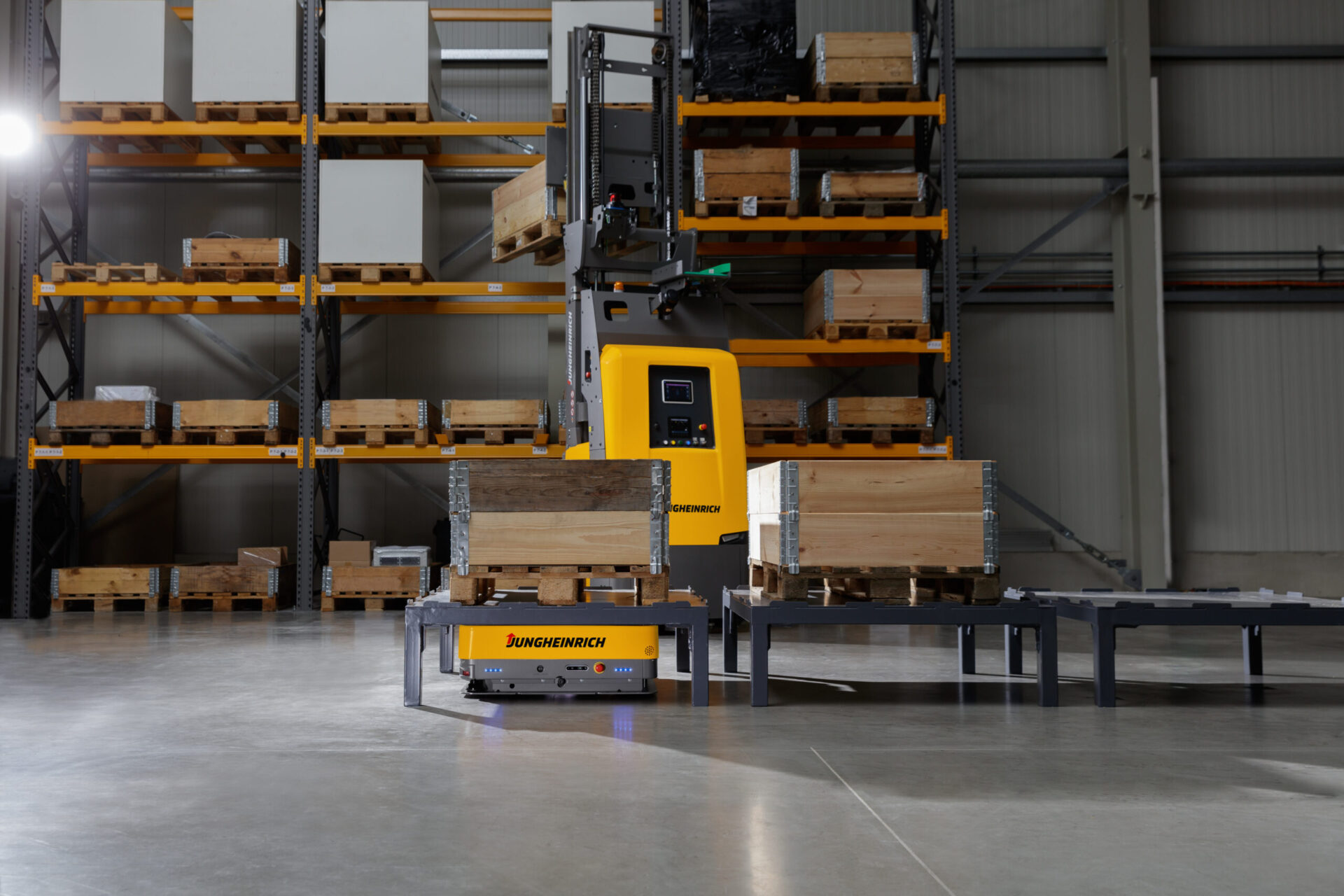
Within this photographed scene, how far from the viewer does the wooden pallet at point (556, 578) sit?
16.9ft

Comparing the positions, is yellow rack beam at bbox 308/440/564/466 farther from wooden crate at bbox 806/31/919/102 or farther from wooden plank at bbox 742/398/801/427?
wooden crate at bbox 806/31/919/102

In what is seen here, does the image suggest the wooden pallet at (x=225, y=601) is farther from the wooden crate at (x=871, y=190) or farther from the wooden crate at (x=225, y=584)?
the wooden crate at (x=871, y=190)

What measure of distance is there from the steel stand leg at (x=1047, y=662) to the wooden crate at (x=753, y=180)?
247 inches

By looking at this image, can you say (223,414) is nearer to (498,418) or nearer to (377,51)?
(498,418)

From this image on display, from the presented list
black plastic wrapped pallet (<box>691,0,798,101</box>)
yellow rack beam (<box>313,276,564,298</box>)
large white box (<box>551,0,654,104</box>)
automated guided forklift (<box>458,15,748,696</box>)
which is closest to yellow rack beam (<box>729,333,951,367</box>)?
automated guided forklift (<box>458,15,748,696</box>)

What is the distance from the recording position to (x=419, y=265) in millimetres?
10883

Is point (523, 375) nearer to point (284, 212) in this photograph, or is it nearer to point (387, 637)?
point (284, 212)

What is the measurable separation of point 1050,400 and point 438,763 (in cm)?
1069

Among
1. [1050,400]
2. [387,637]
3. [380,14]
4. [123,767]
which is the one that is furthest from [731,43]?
[123,767]

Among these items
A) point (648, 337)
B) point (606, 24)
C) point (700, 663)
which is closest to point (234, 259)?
point (606, 24)

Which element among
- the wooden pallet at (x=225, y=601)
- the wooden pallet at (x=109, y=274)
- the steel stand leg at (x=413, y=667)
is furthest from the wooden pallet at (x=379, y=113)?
the steel stand leg at (x=413, y=667)

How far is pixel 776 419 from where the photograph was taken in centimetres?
1077

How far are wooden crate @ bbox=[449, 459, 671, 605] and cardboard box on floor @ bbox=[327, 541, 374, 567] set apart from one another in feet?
20.7

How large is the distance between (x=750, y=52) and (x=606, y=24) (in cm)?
156
